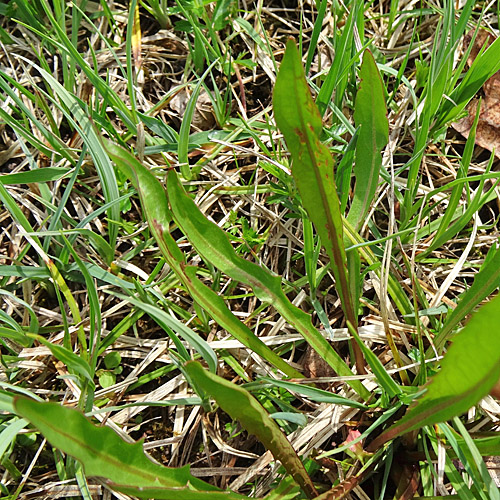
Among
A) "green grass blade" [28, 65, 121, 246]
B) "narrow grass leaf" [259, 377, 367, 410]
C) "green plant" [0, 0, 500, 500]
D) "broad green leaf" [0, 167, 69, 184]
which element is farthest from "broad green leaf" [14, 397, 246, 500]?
"broad green leaf" [0, 167, 69, 184]

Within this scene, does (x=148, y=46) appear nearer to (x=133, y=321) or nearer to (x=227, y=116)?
(x=227, y=116)

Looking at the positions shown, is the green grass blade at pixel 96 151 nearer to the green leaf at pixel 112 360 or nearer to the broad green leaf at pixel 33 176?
the broad green leaf at pixel 33 176

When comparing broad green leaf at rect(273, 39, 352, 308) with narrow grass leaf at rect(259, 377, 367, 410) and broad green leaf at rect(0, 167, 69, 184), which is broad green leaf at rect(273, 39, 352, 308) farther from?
broad green leaf at rect(0, 167, 69, 184)

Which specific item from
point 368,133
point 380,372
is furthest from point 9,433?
point 368,133

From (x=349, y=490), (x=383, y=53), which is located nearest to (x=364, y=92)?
(x=383, y=53)

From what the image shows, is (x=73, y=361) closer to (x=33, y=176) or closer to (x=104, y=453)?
(x=104, y=453)

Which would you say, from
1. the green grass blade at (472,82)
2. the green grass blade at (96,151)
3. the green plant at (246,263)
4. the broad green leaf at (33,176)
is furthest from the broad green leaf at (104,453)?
the green grass blade at (472,82)
